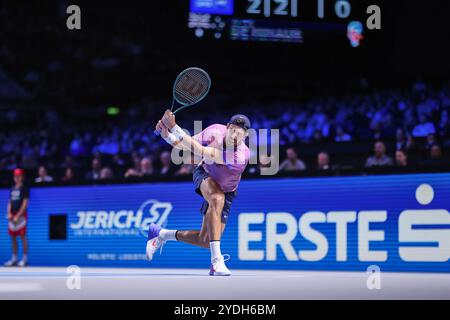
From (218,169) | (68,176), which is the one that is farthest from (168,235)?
(68,176)

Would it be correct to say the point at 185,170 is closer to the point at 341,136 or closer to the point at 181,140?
the point at 341,136

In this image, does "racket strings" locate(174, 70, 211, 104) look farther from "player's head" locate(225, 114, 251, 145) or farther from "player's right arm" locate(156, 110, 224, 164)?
"player's head" locate(225, 114, 251, 145)

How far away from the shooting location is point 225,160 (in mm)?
9445

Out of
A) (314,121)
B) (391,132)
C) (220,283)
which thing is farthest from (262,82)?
(220,283)

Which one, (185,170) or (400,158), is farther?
(185,170)

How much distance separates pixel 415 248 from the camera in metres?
11.7

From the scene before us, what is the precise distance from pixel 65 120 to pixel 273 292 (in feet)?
65.6

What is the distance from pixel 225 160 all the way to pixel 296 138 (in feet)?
29.8

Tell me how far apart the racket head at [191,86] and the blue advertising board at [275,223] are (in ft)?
→ 13.4

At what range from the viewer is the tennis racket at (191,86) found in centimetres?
911

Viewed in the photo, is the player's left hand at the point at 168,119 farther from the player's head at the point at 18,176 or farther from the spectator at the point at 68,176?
the player's head at the point at 18,176

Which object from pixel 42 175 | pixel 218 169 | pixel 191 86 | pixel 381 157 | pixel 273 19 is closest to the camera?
pixel 191 86

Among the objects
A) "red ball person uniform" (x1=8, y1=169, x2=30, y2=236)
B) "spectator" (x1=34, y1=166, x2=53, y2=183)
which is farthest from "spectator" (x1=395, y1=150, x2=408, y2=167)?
"red ball person uniform" (x1=8, y1=169, x2=30, y2=236)

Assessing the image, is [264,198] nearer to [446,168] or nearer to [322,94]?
[446,168]
